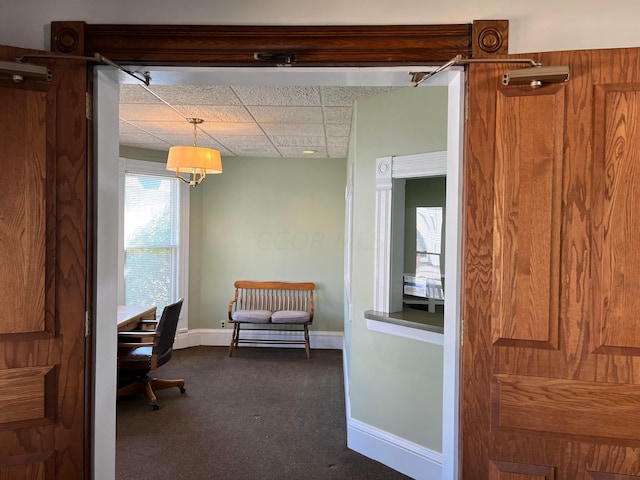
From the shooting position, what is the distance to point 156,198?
4930 millimetres

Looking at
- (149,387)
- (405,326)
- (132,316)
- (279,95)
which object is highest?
(279,95)

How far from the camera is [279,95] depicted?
108 inches

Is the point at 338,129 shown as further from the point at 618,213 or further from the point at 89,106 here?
the point at 618,213

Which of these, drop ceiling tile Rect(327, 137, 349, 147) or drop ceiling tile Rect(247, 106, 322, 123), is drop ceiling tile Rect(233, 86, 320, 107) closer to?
drop ceiling tile Rect(247, 106, 322, 123)

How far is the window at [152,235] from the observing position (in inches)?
186

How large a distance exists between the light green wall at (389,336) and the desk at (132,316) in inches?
82.1

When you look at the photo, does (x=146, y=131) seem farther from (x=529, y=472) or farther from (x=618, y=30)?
(x=529, y=472)

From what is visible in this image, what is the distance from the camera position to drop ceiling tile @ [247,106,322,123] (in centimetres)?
306

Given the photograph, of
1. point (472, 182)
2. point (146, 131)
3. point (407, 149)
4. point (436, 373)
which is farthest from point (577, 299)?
point (146, 131)

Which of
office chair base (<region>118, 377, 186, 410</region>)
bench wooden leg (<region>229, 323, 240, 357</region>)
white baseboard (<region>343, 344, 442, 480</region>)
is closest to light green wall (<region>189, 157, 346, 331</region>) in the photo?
bench wooden leg (<region>229, 323, 240, 357</region>)

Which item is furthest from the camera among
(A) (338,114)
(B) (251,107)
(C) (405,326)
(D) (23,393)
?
(A) (338,114)

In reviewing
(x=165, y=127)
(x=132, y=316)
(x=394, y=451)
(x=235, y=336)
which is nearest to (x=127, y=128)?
(x=165, y=127)

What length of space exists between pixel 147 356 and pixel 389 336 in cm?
220

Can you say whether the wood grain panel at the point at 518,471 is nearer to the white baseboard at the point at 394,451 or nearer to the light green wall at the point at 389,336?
the light green wall at the point at 389,336
